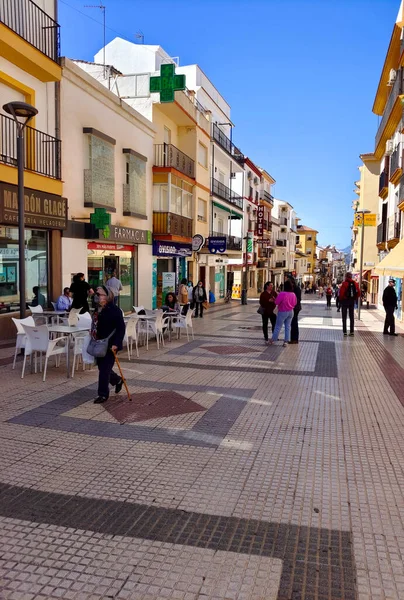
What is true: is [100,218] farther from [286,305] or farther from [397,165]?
[397,165]

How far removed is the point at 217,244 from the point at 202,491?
82.6 ft

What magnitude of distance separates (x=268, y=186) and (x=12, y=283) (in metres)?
52.7

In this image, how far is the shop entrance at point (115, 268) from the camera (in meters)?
16.8

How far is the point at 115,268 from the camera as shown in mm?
18766

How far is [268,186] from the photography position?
2431 inches

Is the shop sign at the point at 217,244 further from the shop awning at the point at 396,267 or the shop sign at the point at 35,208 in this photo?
the shop sign at the point at 35,208

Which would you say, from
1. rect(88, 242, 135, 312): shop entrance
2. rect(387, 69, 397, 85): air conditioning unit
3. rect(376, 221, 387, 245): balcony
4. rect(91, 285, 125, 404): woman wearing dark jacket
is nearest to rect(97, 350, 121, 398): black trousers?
rect(91, 285, 125, 404): woman wearing dark jacket

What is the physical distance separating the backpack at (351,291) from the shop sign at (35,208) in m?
8.77

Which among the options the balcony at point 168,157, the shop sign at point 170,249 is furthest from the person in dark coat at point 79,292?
the balcony at point 168,157

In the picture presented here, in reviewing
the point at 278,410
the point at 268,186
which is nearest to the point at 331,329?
the point at 278,410

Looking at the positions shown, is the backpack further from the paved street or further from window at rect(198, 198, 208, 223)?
window at rect(198, 198, 208, 223)

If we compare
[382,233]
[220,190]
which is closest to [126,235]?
[382,233]

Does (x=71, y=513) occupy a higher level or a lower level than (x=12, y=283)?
lower

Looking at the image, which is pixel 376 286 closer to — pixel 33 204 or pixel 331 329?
pixel 331 329
